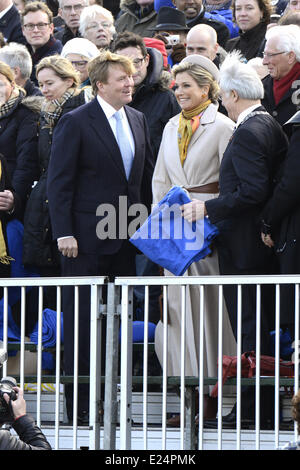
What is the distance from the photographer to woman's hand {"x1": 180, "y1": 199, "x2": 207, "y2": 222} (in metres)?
8.08

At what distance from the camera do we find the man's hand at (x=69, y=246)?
27.8 ft

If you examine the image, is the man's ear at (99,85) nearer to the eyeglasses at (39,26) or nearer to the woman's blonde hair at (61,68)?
the woman's blonde hair at (61,68)

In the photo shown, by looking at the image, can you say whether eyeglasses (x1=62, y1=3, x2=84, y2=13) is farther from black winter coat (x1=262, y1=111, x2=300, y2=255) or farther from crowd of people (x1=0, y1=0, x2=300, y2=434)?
black winter coat (x1=262, y1=111, x2=300, y2=255)

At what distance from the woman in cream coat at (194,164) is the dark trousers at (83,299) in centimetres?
37

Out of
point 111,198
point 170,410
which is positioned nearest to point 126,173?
point 111,198

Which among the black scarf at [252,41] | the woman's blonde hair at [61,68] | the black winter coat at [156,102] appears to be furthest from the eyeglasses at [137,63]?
the black scarf at [252,41]

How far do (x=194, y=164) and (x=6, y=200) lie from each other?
59.9 inches

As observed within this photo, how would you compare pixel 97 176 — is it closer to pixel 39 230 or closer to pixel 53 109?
pixel 39 230

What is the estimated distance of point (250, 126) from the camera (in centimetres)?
796

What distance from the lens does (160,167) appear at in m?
8.61

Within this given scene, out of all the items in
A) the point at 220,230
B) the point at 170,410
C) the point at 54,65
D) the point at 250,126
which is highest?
the point at 54,65

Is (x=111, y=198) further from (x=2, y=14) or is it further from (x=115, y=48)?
(x=2, y=14)

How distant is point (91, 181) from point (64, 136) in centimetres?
37

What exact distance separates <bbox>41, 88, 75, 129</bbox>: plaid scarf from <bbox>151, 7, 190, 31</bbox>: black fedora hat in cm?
220
